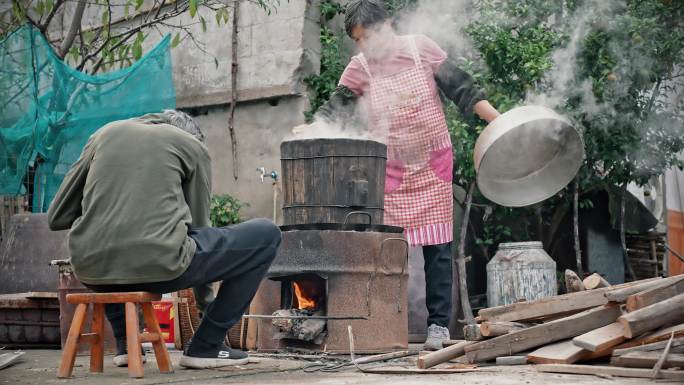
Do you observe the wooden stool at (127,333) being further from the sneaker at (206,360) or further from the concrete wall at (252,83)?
the concrete wall at (252,83)

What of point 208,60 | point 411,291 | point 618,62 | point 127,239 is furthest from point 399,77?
point 208,60

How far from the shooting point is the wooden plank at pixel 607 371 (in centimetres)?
345

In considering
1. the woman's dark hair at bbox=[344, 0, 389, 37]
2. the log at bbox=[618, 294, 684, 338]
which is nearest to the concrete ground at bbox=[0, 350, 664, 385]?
the log at bbox=[618, 294, 684, 338]

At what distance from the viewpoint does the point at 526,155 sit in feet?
18.3

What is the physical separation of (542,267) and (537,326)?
3378 mm

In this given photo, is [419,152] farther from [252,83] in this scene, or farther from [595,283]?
[252,83]

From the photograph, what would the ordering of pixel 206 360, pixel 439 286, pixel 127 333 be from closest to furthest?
1. pixel 127 333
2. pixel 206 360
3. pixel 439 286

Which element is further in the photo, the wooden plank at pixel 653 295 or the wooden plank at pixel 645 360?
the wooden plank at pixel 653 295

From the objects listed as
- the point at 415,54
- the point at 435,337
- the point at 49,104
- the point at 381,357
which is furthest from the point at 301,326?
the point at 49,104

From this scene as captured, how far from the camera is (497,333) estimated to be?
4438 millimetres

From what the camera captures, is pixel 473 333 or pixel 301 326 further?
pixel 301 326

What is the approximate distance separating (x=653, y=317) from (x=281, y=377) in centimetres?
166

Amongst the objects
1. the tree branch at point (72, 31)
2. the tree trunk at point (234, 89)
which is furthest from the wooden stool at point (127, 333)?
the tree trunk at point (234, 89)

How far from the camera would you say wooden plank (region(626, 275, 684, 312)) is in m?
4.12
